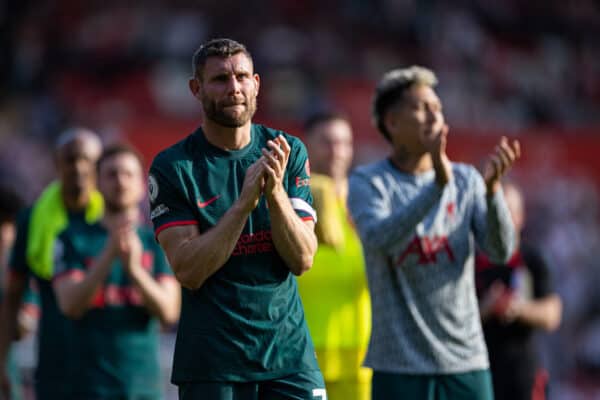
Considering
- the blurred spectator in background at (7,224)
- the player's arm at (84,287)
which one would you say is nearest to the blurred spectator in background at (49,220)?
the player's arm at (84,287)

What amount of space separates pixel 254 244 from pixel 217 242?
18 centimetres

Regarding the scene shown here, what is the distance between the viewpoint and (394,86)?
5.02m

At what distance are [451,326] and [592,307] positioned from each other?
506 inches

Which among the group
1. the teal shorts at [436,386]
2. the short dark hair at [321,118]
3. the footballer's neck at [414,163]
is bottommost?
the teal shorts at [436,386]

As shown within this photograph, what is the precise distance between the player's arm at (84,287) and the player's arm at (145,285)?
3.3 inches

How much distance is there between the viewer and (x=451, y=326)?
15.5 ft

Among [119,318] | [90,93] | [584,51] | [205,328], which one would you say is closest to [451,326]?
[205,328]

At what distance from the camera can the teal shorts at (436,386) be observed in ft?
15.4

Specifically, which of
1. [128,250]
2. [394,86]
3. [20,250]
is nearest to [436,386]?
[394,86]

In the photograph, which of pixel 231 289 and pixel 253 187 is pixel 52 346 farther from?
pixel 253 187

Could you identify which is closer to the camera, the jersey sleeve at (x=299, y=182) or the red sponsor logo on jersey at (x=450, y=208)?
the jersey sleeve at (x=299, y=182)

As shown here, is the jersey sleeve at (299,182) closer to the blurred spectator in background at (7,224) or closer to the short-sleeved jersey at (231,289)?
the short-sleeved jersey at (231,289)

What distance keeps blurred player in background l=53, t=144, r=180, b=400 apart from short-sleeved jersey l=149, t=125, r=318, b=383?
173 cm

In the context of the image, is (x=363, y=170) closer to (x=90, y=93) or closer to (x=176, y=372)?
(x=176, y=372)
